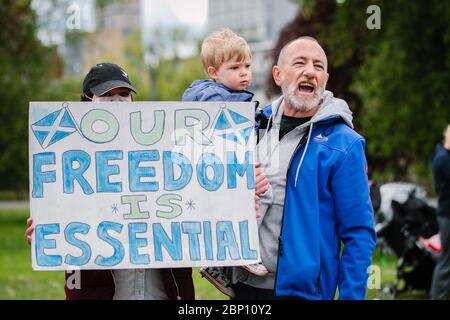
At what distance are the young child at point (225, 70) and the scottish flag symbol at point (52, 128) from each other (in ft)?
2.34

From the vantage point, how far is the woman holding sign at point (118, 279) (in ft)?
14.6

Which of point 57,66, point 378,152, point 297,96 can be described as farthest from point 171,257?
point 57,66

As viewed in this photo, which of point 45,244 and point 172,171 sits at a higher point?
point 172,171

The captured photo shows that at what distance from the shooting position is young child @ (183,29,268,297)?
4.64 m

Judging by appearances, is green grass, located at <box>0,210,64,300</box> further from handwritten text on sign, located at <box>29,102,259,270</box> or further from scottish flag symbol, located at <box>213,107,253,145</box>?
scottish flag symbol, located at <box>213,107,253,145</box>

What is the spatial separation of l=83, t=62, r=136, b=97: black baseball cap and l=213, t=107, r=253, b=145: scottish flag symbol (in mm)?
549

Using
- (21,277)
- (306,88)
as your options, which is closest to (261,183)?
(306,88)

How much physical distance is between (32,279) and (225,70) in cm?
887

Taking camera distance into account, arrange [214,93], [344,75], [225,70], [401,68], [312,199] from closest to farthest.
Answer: [312,199] < [214,93] < [225,70] < [401,68] < [344,75]

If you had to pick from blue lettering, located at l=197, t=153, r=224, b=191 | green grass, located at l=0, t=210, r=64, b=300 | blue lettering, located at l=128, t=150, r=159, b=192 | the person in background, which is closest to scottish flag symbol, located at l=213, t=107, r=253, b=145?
blue lettering, located at l=197, t=153, r=224, b=191

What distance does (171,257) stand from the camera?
14.0ft

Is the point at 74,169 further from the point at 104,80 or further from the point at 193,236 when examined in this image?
the point at 193,236

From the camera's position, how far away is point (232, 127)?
14.3 feet
